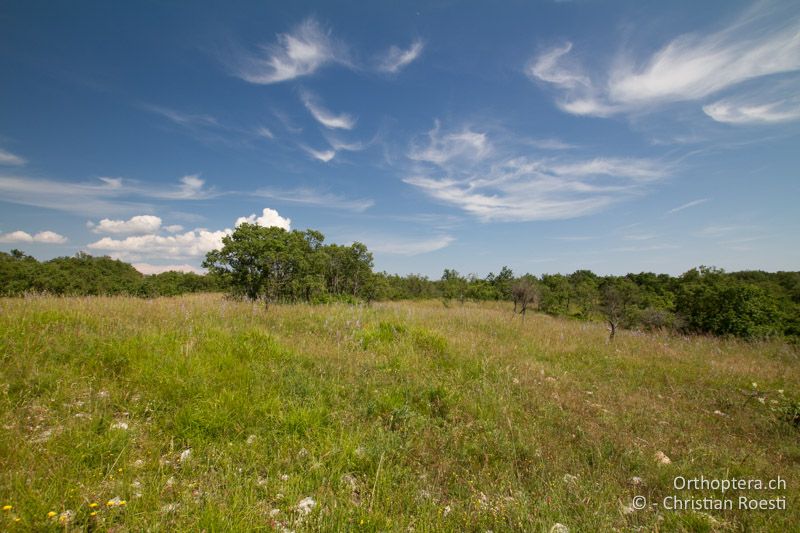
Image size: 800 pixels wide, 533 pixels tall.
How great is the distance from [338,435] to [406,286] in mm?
51177

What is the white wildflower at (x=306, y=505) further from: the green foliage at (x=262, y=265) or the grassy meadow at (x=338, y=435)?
the green foliage at (x=262, y=265)

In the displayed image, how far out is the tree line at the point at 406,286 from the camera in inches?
569

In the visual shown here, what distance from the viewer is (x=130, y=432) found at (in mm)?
3260

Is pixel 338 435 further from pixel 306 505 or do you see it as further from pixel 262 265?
pixel 262 265

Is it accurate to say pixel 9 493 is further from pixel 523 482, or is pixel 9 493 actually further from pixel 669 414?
pixel 669 414

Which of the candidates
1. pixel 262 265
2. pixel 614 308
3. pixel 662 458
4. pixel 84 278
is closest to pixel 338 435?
pixel 662 458

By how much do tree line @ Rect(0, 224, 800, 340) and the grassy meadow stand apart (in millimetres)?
6320

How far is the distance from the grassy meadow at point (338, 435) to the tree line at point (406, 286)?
632 centimetres

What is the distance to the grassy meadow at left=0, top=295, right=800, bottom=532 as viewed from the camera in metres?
2.59

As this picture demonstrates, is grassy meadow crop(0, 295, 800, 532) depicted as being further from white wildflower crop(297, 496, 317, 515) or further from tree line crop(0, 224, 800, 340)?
tree line crop(0, 224, 800, 340)

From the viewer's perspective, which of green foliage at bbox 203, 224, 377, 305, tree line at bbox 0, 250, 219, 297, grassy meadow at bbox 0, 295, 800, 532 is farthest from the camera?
tree line at bbox 0, 250, 219, 297

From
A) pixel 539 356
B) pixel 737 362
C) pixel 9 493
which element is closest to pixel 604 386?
pixel 539 356

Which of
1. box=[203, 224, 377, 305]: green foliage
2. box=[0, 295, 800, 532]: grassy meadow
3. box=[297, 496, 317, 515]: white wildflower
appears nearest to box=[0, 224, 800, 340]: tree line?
box=[203, 224, 377, 305]: green foliage

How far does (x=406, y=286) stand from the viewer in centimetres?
5484
